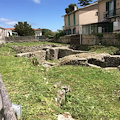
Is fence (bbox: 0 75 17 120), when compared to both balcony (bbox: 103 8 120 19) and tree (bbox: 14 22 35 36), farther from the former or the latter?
tree (bbox: 14 22 35 36)

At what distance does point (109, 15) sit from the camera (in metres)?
21.5

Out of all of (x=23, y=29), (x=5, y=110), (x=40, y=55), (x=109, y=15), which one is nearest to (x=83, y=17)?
(x=109, y=15)

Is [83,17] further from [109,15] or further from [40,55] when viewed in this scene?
[40,55]

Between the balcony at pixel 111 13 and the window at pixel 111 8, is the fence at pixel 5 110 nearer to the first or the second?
the balcony at pixel 111 13

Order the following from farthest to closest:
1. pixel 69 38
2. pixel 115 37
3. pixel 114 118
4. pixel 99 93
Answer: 1. pixel 69 38
2. pixel 115 37
3. pixel 99 93
4. pixel 114 118

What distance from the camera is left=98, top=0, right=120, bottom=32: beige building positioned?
64.4ft

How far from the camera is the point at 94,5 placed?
86.9 ft

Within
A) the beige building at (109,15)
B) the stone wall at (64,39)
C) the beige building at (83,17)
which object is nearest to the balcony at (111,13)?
the beige building at (109,15)

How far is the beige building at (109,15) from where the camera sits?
19.6m

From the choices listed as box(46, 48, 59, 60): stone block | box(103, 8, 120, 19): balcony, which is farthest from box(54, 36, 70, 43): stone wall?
box(46, 48, 59, 60): stone block

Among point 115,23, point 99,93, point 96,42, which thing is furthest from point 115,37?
point 99,93

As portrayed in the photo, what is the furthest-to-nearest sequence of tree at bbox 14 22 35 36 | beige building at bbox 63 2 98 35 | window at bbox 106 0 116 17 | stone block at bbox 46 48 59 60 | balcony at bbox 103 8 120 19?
tree at bbox 14 22 35 36 → beige building at bbox 63 2 98 35 → window at bbox 106 0 116 17 → balcony at bbox 103 8 120 19 → stone block at bbox 46 48 59 60

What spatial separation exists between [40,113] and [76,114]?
1407 mm

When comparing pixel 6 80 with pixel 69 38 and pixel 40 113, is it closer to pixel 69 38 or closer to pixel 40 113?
pixel 40 113
